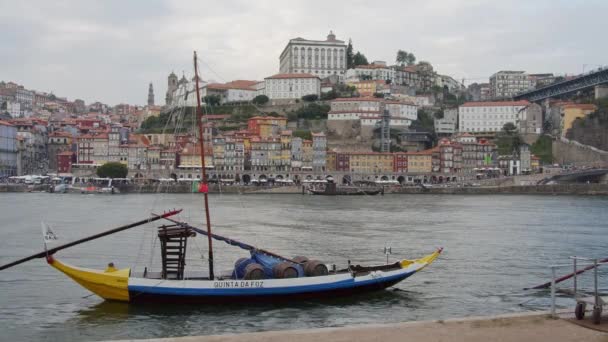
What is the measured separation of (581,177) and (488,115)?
2770cm

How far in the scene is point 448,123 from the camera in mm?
121312

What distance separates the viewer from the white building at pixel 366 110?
10919cm

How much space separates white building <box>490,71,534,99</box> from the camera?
155 meters

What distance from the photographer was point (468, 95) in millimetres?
148375

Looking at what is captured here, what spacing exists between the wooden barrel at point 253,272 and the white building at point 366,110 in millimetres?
92807

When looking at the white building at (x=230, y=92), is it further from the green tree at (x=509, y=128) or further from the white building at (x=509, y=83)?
the white building at (x=509, y=83)

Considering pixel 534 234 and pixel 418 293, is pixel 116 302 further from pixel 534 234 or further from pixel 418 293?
pixel 534 234

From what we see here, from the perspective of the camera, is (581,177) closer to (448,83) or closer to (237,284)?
(448,83)

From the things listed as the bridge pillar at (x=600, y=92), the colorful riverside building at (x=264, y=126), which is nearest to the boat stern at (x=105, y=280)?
the colorful riverside building at (x=264, y=126)

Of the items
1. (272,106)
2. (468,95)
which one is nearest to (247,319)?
(272,106)

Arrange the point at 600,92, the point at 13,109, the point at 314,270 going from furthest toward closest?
the point at 13,109 < the point at 600,92 < the point at 314,270

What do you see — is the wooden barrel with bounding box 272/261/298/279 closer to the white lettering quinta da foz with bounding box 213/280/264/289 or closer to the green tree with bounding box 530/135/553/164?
the white lettering quinta da foz with bounding box 213/280/264/289

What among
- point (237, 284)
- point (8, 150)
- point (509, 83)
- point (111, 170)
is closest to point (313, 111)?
point (111, 170)

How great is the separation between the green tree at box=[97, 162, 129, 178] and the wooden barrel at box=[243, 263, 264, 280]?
276 ft
